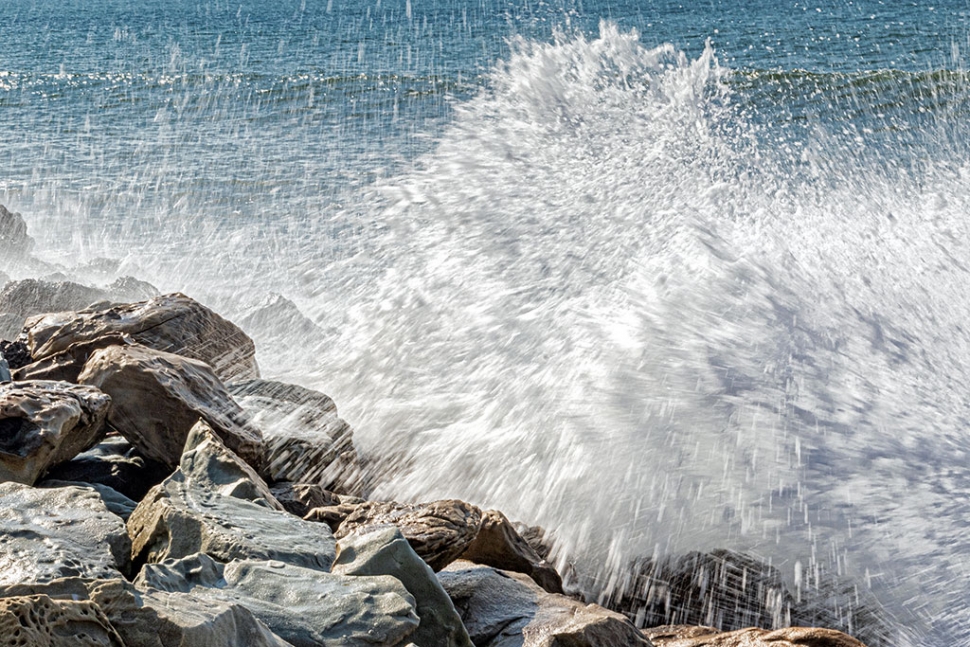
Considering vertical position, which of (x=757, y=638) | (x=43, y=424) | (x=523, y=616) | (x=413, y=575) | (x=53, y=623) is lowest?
(x=757, y=638)

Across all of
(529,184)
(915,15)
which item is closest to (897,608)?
(529,184)

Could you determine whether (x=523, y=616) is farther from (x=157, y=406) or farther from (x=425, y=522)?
(x=157, y=406)

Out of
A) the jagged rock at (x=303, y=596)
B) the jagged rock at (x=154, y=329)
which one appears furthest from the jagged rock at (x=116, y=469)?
the jagged rock at (x=303, y=596)

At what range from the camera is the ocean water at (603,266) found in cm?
301

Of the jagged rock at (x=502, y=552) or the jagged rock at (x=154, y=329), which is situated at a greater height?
the jagged rock at (x=154, y=329)

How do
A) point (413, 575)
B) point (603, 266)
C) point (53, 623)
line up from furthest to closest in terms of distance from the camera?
1. point (603, 266)
2. point (413, 575)
3. point (53, 623)

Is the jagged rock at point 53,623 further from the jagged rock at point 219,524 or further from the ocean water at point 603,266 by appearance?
the ocean water at point 603,266

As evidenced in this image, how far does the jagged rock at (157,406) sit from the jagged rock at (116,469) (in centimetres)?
4

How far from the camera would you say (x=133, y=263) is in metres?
6.52

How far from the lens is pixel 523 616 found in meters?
2.01

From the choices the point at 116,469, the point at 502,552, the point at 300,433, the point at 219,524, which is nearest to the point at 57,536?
the point at 219,524

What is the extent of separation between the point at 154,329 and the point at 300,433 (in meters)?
0.61

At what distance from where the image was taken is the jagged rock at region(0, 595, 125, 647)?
49.9 inches

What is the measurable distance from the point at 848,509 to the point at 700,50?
12629 mm
